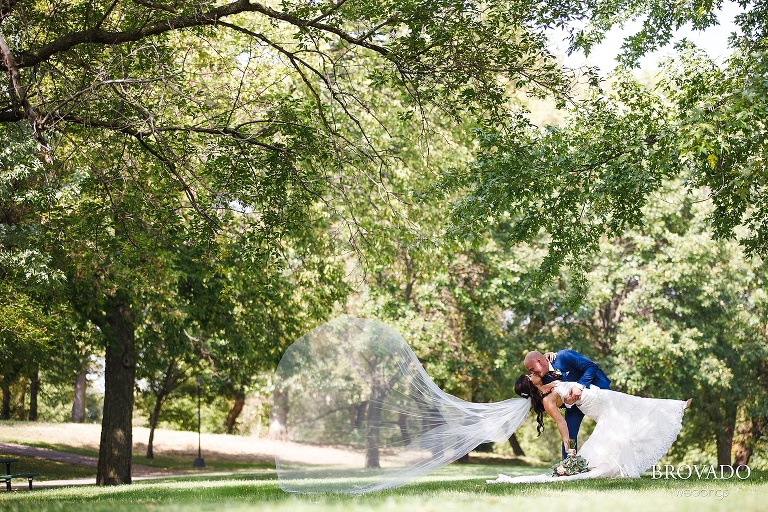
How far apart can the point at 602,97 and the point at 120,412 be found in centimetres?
1363

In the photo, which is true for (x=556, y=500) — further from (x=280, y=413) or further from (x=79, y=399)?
(x=79, y=399)

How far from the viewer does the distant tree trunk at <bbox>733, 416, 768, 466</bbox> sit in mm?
33969

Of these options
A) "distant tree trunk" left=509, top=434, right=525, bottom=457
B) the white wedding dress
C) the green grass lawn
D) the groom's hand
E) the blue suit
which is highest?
the blue suit

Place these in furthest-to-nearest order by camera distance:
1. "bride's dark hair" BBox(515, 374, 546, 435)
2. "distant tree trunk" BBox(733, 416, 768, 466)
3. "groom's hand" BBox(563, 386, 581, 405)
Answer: "distant tree trunk" BBox(733, 416, 768, 466), "bride's dark hair" BBox(515, 374, 546, 435), "groom's hand" BBox(563, 386, 581, 405)

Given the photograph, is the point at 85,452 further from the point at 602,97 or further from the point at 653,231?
the point at 602,97

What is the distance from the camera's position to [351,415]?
9.55m

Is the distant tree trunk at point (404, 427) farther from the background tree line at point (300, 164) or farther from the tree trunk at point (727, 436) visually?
the tree trunk at point (727, 436)

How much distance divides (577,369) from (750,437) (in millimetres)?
26281

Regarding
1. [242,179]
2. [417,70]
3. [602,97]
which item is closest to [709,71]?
[602,97]

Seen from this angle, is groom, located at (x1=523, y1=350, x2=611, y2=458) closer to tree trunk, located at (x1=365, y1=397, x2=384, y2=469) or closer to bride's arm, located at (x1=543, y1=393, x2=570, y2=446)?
bride's arm, located at (x1=543, y1=393, x2=570, y2=446)

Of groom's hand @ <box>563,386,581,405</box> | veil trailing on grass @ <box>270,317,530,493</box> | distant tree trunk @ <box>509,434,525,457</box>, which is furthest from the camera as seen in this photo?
distant tree trunk @ <box>509,434,525,457</box>

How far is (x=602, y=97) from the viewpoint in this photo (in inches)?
579

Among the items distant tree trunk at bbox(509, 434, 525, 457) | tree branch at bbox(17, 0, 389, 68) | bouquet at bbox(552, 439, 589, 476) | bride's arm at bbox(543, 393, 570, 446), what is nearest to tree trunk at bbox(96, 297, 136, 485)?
tree branch at bbox(17, 0, 389, 68)

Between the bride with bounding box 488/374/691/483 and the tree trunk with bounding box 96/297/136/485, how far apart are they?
37.9ft
